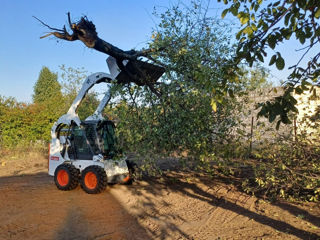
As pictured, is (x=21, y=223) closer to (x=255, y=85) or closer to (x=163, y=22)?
(x=163, y=22)

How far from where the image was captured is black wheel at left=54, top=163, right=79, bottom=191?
8289mm

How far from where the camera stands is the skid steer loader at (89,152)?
801cm

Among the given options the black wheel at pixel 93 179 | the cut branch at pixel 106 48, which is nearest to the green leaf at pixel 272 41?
the cut branch at pixel 106 48

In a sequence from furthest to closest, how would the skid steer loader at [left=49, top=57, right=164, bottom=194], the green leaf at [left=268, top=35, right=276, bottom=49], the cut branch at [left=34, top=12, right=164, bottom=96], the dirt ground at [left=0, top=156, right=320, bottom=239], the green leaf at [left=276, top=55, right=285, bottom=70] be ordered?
the skid steer loader at [left=49, top=57, right=164, bottom=194], the cut branch at [left=34, top=12, right=164, bottom=96], the dirt ground at [left=0, top=156, right=320, bottom=239], the green leaf at [left=268, top=35, right=276, bottom=49], the green leaf at [left=276, top=55, right=285, bottom=70]

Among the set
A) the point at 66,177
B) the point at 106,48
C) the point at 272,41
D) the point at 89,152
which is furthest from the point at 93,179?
the point at 272,41

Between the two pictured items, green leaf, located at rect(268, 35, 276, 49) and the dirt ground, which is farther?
the dirt ground

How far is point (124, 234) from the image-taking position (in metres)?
5.20

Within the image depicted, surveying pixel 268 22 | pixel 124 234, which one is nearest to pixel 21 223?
pixel 124 234

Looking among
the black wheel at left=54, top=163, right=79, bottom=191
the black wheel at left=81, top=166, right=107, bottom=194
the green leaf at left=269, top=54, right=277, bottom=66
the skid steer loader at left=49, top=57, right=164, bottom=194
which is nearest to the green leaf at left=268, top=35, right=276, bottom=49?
the green leaf at left=269, top=54, right=277, bottom=66

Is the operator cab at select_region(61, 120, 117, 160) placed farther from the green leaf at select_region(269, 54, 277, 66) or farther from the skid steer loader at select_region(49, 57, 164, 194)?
the green leaf at select_region(269, 54, 277, 66)

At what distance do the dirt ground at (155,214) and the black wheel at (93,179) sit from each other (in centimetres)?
23

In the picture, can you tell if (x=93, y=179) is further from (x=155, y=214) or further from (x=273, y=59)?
(x=273, y=59)

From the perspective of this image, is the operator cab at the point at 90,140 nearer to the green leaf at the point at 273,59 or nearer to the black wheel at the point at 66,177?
the black wheel at the point at 66,177

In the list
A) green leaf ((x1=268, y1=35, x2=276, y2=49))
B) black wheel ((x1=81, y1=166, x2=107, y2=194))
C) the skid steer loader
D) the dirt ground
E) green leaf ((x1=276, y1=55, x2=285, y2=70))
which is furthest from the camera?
the skid steer loader
